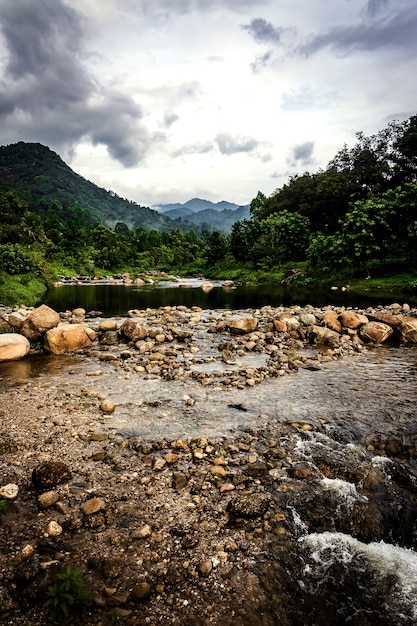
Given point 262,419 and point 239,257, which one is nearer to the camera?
point 262,419

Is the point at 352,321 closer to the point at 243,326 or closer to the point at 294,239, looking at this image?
the point at 243,326

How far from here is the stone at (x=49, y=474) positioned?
5.49m

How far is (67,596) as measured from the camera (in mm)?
3545

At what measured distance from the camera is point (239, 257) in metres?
68.9

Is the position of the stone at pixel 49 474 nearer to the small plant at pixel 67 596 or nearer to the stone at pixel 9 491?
the stone at pixel 9 491

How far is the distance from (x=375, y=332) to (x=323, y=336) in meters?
2.47

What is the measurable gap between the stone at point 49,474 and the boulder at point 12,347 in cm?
825

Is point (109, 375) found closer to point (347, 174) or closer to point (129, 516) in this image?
point (129, 516)

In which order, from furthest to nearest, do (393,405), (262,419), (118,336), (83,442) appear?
(118,336) < (393,405) < (262,419) < (83,442)

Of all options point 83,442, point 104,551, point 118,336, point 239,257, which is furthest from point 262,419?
point 239,257

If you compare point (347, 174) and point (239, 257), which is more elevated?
point (347, 174)

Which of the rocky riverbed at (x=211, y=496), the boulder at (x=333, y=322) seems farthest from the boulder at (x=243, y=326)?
the rocky riverbed at (x=211, y=496)

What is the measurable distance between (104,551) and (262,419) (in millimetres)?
4613

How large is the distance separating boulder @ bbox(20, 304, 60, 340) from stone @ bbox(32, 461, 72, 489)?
10360 mm
